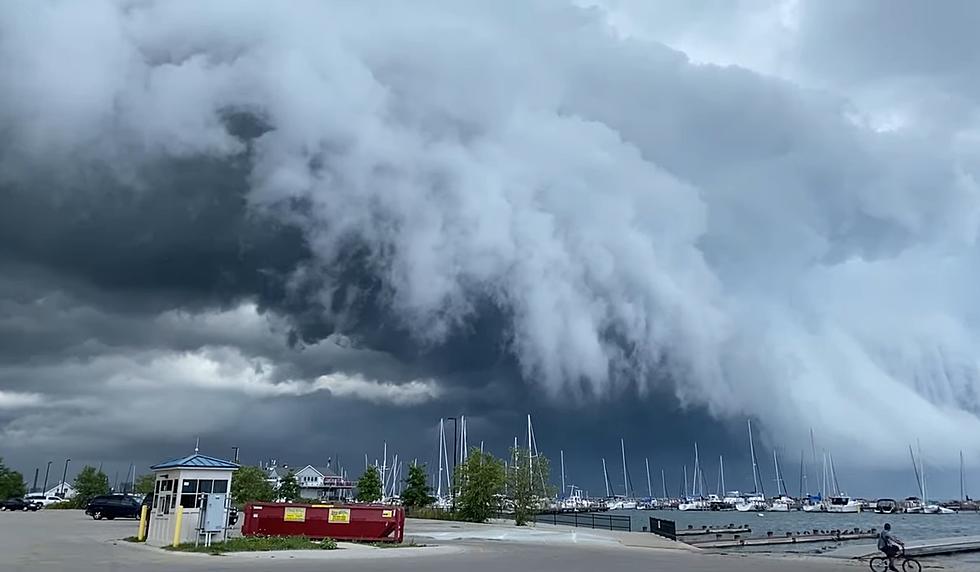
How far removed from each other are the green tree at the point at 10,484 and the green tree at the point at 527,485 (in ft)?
336

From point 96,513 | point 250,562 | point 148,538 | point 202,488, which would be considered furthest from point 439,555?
point 96,513

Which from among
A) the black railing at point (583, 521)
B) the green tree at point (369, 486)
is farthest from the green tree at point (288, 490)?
the black railing at point (583, 521)

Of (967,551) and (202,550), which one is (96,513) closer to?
(202,550)

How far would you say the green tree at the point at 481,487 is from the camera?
212ft

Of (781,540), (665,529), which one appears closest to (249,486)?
(665,529)

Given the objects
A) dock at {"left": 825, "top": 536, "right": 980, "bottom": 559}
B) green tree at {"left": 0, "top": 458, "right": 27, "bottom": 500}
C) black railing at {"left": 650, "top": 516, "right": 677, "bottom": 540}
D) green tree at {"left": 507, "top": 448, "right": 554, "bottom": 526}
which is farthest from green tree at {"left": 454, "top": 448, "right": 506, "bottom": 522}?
green tree at {"left": 0, "top": 458, "right": 27, "bottom": 500}

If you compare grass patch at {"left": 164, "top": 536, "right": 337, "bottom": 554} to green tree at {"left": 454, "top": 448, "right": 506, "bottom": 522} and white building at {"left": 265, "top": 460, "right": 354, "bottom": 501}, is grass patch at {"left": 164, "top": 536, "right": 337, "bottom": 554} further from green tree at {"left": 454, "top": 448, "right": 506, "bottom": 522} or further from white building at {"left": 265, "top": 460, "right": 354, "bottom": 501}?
white building at {"left": 265, "top": 460, "right": 354, "bottom": 501}

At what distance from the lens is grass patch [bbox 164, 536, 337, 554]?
2891cm

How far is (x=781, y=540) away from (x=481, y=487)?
24292 mm

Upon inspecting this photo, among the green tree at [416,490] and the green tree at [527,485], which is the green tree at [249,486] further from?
the green tree at [527,485]

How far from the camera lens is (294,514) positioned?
34.6 m

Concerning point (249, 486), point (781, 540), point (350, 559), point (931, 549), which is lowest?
point (931, 549)

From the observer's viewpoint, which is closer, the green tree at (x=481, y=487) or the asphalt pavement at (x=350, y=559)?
the asphalt pavement at (x=350, y=559)

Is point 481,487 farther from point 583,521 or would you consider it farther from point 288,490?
point 288,490
